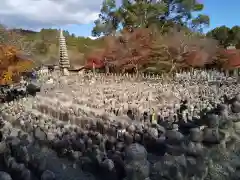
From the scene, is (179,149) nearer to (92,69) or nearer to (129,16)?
(92,69)

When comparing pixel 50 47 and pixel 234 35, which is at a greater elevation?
pixel 234 35

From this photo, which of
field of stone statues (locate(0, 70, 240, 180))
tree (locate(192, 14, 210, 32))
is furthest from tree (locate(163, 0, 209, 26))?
field of stone statues (locate(0, 70, 240, 180))

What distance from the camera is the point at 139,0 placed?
100 feet

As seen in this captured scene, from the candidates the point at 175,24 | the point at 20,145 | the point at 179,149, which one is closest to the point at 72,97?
the point at 20,145

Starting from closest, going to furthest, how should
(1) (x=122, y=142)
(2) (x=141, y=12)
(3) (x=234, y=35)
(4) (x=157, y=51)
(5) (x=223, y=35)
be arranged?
(1) (x=122, y=142) < (4) (x=157, y=51) < (2) (x=141, y=12) < (3) (x=234, y=35) < (5) (x=223, y=35)

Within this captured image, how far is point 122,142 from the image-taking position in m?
6.09

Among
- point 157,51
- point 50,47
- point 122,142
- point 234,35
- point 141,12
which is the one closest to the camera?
point 122,142

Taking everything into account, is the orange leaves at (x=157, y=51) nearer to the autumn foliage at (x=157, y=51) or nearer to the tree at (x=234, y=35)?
the autumn foliage at (x=157, y=51)

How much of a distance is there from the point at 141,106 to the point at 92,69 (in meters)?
17.2

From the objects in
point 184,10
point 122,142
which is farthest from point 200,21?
point 122,142

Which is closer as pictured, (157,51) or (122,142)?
(122,142)

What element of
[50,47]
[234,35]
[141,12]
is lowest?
[50,47]

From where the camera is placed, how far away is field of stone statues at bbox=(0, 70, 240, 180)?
315 centimetres

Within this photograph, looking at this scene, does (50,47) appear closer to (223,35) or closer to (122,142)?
(223,35)
